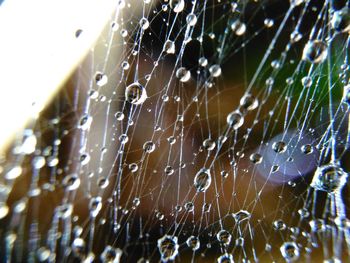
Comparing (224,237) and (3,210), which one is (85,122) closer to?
(3,210)

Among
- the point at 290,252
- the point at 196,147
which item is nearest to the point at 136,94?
the point at 196,147

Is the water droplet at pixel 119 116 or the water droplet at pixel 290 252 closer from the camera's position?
the water droplet at pixel 290 252

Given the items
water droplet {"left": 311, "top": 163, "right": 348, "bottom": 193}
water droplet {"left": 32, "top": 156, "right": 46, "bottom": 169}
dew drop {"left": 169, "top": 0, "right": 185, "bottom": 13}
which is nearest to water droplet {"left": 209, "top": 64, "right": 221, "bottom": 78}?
dew drop {"left": 169, "top": 0, "right": 185, "bottom": 13}

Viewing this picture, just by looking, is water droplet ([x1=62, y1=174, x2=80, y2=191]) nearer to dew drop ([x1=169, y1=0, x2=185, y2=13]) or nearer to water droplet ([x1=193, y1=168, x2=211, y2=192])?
water droplet ([x1=193, y1=168, x2=211, y2=192])

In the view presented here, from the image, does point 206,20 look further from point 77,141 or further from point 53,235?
point 53,235

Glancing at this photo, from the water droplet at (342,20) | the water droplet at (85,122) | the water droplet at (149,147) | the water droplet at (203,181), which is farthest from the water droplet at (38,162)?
the water droplet at (342,20)

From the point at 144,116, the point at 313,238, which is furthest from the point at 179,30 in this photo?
the point at 313,238

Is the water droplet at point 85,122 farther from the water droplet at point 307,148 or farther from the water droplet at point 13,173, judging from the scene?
the water droplet at point 307,148

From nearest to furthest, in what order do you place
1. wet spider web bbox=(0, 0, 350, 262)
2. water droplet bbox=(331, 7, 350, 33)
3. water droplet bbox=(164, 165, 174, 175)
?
water droplet bbox=(331, 7, 350, 33) < wet spider web bbox=(0, 0, 350, 262) < water droplet bbox=(164, 165, 174, 175)
